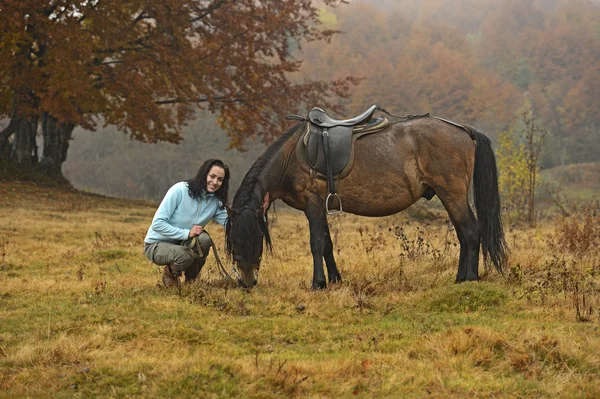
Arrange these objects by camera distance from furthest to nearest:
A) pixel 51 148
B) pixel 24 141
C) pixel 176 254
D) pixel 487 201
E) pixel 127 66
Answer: pixel 51 148 < pixel 24 141 < pixel 127 66 < pixel 487 201 < pixel 176 254

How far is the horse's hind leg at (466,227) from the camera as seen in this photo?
7.40 metres

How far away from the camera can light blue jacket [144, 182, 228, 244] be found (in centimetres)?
693

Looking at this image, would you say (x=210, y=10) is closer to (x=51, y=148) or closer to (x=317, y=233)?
(x=51, y=148)

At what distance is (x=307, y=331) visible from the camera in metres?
5.64

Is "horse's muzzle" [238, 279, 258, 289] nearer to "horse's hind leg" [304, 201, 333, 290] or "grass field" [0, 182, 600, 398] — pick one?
"grass field" [0, 182, 600, 398]

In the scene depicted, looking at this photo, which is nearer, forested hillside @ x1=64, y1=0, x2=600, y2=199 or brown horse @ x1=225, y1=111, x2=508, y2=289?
brown horse @ x1=225, y1=111, x2=508, y2=289

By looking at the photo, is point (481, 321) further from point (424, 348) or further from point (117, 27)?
point (117, 27)

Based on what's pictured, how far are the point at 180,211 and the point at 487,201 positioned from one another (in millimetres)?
3650

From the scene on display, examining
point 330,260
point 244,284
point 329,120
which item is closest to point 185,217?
point 244,284

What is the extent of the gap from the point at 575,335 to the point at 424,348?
4.42 feet

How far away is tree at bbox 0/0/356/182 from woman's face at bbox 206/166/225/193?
13.1 m

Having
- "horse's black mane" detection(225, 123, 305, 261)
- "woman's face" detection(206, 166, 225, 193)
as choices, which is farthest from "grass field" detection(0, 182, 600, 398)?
"woman's face" detection(206, 166, 225, 193)

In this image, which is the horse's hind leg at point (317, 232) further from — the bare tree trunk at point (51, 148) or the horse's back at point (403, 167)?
the bare tree trunk at point (51, 148)

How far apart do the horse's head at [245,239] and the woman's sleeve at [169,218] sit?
1.64ft
